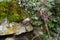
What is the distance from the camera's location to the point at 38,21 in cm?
258

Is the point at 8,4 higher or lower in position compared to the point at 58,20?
higher

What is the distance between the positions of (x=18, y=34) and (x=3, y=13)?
343 millimetres

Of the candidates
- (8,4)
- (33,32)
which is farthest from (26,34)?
(8,4)

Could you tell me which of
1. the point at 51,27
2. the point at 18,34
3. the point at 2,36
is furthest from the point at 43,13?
the point at 2,36

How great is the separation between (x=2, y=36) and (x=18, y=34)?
0.21 meters

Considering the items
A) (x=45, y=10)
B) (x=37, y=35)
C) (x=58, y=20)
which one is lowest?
(x=37, y=35)

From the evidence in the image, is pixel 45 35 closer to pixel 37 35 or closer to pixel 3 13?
pixel 37 35

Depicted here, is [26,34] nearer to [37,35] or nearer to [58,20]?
[37,35]

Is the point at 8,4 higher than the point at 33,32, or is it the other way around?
the point at 8,4

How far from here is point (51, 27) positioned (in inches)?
102

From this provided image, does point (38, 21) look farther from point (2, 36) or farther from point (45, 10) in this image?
point (2, 36)

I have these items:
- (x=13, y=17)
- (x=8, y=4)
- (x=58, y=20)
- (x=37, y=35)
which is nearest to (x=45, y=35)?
(x=37, y=35)

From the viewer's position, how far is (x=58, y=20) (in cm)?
263

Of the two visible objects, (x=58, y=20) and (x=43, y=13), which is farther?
(x=58, y=20)
